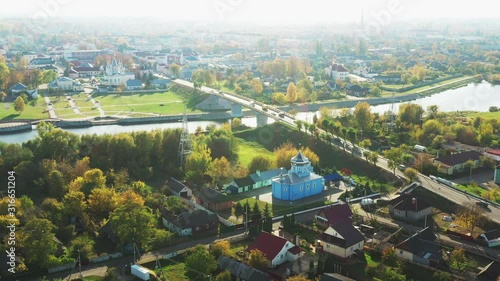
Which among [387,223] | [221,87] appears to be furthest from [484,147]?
[221,87]

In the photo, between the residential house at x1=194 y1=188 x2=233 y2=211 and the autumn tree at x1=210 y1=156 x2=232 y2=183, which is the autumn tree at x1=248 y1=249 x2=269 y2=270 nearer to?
the residential house at x1=194 y1=188 x2=233 y2=211

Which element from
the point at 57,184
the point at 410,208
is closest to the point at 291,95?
the point at 410,208

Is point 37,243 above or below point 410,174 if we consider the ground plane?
above

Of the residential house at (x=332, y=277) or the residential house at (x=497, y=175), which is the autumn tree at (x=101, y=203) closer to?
the residential house at (x=332, y=277)

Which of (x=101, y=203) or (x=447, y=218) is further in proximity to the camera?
(x=447, y=218)

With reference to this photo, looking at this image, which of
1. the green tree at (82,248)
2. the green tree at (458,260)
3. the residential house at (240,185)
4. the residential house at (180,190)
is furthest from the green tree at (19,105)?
the green tree at (458,260)

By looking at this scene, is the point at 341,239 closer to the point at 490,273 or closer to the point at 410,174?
the point at 490,273

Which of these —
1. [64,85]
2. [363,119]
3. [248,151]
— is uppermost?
[363,119]
